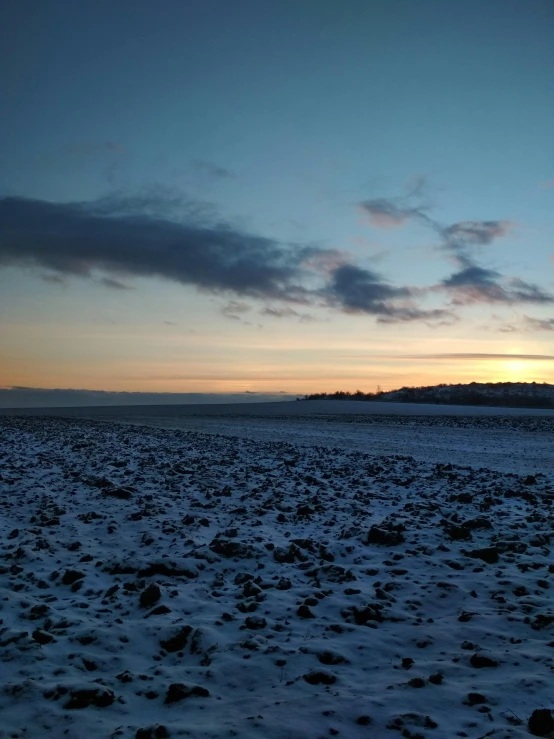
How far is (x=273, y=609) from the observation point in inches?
271

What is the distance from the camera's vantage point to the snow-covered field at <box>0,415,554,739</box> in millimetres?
4656

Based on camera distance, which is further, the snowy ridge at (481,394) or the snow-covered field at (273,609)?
the snowy ridge at (481,394)

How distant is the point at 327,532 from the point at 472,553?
9.10ft

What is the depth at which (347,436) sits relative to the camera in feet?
110

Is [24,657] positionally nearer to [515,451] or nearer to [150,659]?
[150,659]

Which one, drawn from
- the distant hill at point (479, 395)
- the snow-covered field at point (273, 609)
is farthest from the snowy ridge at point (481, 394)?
the snow-covered field at point (273, 609)

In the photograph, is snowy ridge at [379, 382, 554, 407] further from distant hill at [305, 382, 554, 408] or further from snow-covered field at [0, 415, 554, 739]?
snow-covered field at [0, 415, 554, 739]

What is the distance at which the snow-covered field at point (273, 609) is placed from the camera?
4656mm

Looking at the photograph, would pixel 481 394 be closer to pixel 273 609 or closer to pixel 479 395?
pixel 479 395

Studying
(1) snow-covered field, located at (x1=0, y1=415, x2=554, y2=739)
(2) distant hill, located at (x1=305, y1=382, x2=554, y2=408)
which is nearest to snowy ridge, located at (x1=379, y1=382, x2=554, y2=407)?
(2) distant hill, located at (x1=305, y1=382, x2=554, y2=408)

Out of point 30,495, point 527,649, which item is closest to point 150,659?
point 527,649

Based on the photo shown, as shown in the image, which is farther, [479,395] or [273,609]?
[479,395]

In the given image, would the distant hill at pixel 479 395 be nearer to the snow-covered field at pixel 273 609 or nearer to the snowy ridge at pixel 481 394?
the snowy ridge at pixel 481 394

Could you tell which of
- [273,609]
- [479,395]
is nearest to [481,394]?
[479,395]
